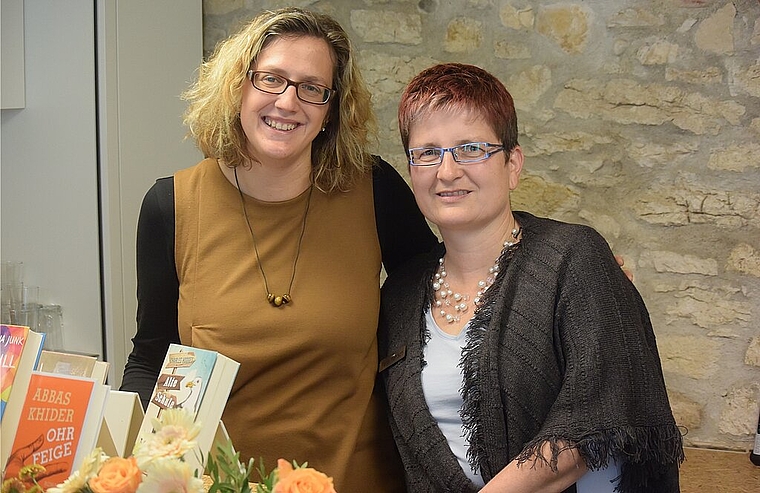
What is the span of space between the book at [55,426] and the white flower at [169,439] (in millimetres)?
134

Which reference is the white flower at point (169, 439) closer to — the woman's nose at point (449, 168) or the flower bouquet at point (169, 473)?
the flower bouquet at point (169, 473)

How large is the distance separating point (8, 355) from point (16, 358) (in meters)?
0.01

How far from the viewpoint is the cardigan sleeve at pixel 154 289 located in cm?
166

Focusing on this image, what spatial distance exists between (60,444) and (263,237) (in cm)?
76

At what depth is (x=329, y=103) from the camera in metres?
1.67

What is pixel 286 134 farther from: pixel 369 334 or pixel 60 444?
pixel 60 444

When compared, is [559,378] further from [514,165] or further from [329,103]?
[329,103]

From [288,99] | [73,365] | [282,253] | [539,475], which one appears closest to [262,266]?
[282,253]

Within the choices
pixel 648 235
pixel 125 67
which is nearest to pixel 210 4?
pixel 125 67

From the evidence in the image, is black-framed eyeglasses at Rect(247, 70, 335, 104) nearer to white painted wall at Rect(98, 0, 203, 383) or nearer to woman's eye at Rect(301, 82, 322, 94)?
woman's eye at Rect(301, 82, 322, 94)

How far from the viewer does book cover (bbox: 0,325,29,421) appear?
0.96 metres

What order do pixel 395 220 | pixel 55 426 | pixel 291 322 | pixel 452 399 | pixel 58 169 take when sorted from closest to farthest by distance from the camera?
pixel 55 426 < pixel 452 399 < pixel 291 322 < pixel 395 220 < pixel 58 169

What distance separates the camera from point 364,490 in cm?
167

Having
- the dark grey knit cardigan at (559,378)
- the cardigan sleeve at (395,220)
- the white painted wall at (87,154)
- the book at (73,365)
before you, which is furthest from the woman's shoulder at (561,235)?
the white painted wall at (87,154)
